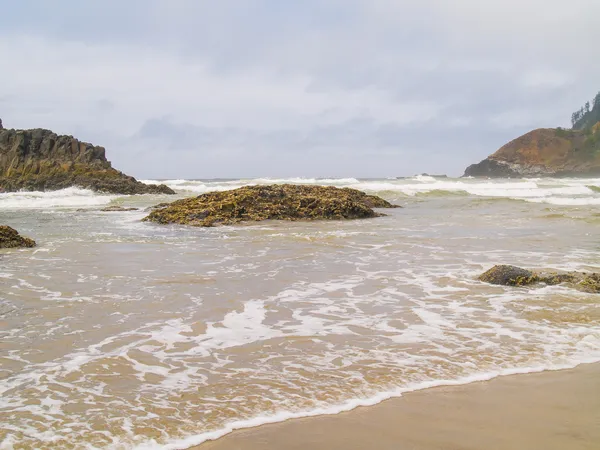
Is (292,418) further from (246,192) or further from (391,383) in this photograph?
(246,192)

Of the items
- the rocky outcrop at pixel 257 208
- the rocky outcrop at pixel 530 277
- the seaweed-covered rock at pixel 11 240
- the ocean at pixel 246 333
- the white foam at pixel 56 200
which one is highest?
the white foam at pixel 56 200

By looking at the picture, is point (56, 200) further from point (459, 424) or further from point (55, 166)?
point (459, 424)

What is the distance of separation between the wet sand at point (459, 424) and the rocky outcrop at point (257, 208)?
31.9ft

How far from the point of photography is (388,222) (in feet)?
39.7

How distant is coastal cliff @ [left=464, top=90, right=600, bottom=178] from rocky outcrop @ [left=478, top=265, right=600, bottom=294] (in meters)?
80.0

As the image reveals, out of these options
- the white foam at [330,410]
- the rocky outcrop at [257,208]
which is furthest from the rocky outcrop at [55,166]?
the white foam at [330,410]

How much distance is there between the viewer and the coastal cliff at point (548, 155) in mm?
77875

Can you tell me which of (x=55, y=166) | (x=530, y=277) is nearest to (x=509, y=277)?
(x=530, y=277)

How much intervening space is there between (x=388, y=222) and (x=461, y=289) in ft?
23.2

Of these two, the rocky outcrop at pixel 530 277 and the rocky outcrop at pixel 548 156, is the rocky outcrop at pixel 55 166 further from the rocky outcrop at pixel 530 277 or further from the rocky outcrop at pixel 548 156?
the rocky outcrop at pixel 548 156

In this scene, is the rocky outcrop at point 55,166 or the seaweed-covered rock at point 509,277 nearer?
the seaweed-covered rock at point 509,277

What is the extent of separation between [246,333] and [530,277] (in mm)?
3213

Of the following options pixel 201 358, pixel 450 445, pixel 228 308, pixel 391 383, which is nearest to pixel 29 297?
pixel 228 308

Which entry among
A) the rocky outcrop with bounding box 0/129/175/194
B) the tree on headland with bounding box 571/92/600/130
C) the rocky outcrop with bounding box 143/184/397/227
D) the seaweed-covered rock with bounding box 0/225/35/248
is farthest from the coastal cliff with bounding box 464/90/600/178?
the seaweed-covered rock with bounding box 0/225/35/248
